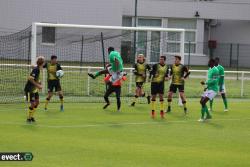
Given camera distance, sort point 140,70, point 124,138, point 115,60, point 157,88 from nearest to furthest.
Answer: point 124,138 → point 157,88 → point 115,60 → point 140,70

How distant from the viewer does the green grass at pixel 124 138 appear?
1467cm

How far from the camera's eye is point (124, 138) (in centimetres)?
1780

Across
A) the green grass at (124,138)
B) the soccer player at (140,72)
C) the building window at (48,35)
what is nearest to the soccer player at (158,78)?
the green grass at (124,138)

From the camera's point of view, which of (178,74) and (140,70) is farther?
(140,70)

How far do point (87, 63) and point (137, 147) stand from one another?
2025 centimetres

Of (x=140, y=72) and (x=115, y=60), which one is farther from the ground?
(x=115, y=60)

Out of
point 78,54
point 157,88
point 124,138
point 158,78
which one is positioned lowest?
point 124,138

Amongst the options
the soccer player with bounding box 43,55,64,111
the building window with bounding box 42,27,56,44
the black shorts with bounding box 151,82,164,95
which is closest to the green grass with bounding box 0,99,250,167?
the soccer player with bounding box 43,55,64,111

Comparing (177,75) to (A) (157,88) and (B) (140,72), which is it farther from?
(B) (140,72)

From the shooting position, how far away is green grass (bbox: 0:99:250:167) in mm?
14672

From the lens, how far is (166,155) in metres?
15.3

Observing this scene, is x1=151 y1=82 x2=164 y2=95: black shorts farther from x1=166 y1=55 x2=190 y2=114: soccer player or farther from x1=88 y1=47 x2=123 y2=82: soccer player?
x1=88 y1=47 x2=123 y2=82: soccer player

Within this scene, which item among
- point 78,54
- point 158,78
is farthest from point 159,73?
point 78,54

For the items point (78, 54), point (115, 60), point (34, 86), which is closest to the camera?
point (34, 86)
